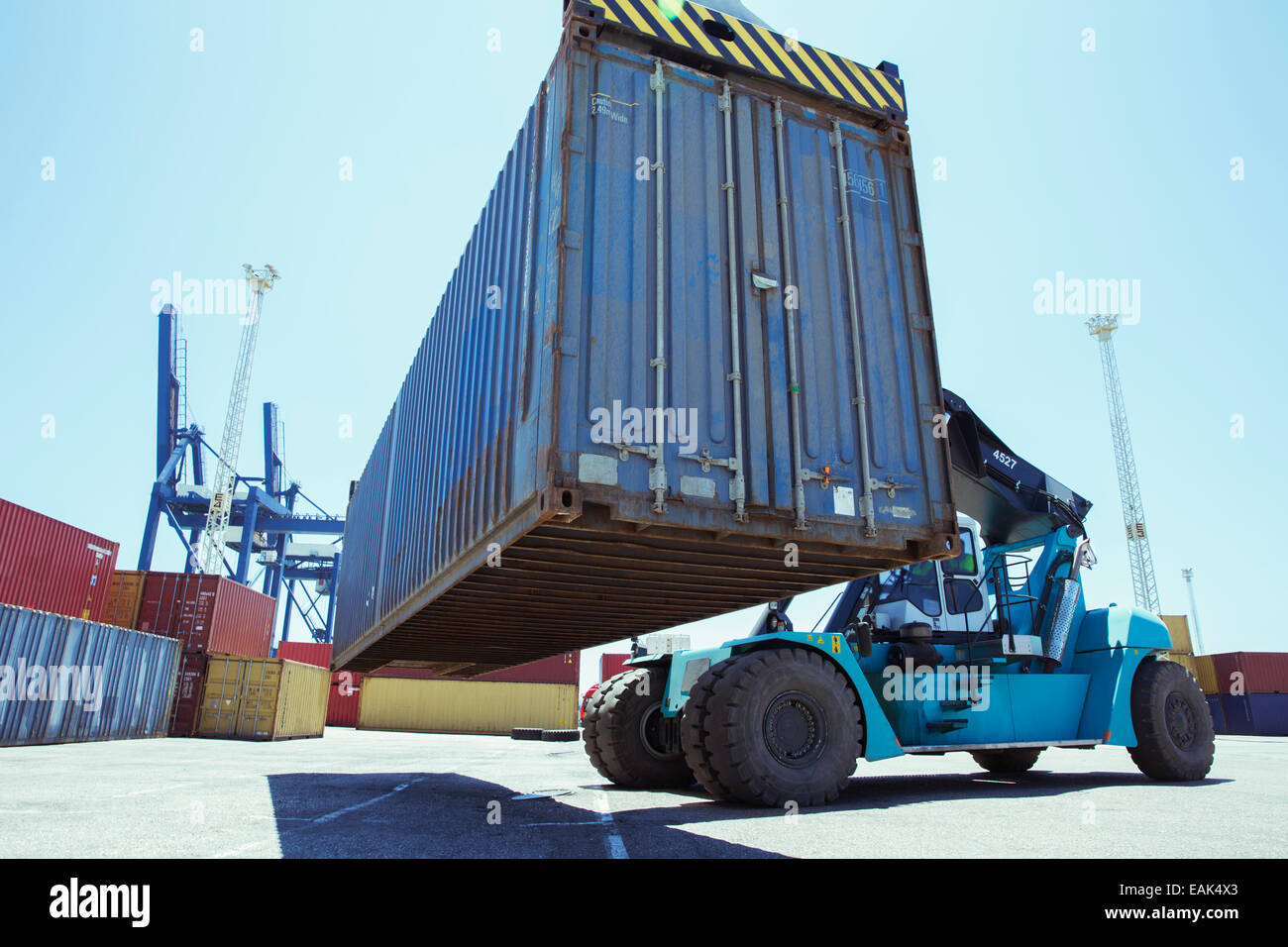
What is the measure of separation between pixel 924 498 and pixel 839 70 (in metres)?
3.62

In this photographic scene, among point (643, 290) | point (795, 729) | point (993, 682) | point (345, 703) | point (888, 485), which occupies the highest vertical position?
point (643, 290)

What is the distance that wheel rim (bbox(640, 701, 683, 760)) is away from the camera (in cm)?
874

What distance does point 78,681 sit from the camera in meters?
16.3

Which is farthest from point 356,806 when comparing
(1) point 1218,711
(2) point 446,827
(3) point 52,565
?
(1) point 1218,711

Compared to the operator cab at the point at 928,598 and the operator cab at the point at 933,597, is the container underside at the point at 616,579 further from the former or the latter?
the operator cab at the point at 933,597

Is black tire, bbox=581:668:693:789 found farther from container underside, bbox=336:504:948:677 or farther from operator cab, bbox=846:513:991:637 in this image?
operator cab, bbox=846:513:991:637

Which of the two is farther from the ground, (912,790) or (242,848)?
(242,848)

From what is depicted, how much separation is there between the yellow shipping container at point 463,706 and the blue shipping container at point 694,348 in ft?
95.2

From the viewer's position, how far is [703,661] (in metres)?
7.61

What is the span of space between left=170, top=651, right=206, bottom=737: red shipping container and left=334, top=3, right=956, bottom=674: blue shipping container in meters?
19.3

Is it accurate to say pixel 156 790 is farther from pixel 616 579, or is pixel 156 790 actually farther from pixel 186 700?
pixel 186 700

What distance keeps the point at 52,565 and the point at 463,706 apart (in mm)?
18375
